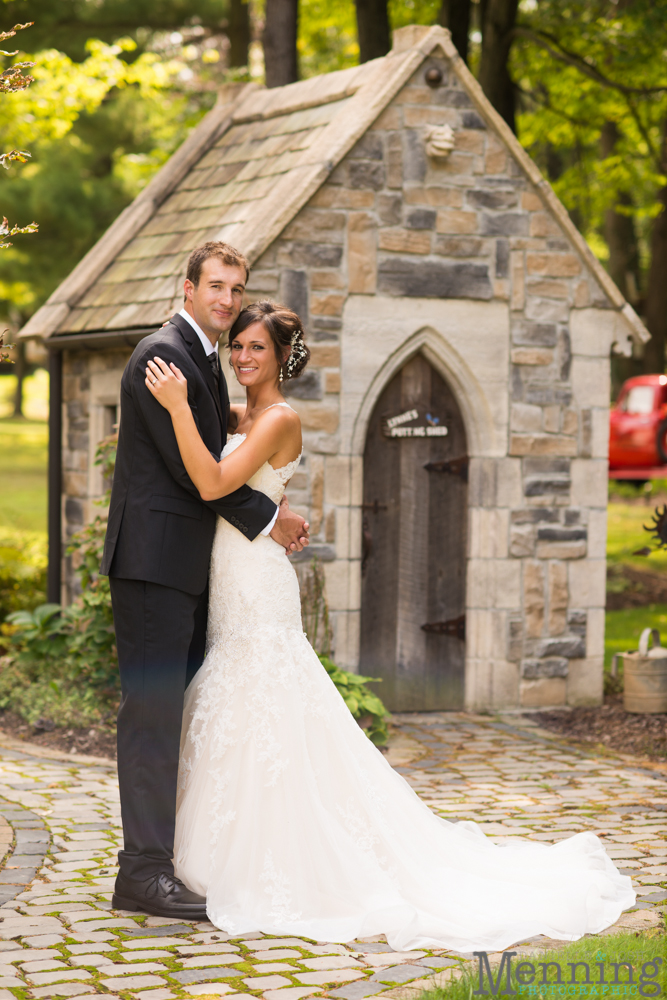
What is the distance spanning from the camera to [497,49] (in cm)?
1252

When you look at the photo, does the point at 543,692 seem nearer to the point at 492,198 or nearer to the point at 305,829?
the point at 492,198

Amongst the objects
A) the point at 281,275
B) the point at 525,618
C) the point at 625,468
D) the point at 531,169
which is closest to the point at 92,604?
the point at 281,275

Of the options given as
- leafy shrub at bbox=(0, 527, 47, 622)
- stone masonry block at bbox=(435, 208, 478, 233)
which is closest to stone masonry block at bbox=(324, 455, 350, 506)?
stone masonry block at bbox=(435, 208, 478, 233)

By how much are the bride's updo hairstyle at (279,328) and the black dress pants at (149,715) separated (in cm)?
101

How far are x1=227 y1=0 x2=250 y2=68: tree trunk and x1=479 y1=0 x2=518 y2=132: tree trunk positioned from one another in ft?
14.9

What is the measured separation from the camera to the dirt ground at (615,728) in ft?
22.6

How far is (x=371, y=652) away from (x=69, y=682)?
205 cm

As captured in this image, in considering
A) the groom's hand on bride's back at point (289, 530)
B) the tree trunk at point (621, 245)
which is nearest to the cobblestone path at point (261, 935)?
the groom's hand on bride's back at point (289, 530)

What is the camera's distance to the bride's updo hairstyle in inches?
172

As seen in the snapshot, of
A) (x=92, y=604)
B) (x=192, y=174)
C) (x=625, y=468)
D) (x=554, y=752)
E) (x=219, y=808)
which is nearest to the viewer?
(x=219, y=808)

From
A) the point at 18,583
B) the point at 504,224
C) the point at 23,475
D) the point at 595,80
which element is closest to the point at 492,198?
the point at 504,224

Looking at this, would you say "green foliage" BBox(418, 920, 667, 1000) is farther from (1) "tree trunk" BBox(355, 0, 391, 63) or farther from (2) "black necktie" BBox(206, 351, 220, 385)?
(1) "tree trunk" BBox(355, 0, 391, 63)

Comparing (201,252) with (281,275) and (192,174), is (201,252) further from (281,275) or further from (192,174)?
(192,174)

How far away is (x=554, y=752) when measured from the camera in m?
6.80
